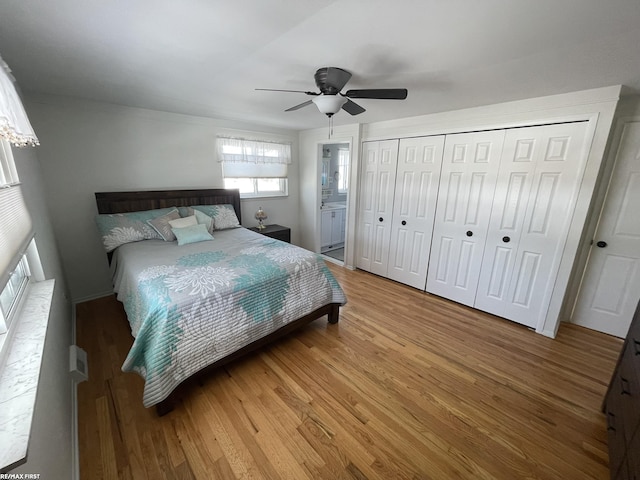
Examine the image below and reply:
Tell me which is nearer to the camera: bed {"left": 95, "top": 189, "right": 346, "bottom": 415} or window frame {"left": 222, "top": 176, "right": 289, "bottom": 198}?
bed {"left": 95, "top": 189, "right": 346, "bottom": 415}

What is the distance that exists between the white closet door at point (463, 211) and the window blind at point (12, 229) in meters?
3.33

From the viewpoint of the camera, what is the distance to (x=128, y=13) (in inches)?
46.2

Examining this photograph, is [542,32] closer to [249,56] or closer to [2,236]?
[249,56]

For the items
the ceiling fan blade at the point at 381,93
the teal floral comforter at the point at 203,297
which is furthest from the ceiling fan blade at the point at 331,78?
the teal floral comforter at the point at 203,297

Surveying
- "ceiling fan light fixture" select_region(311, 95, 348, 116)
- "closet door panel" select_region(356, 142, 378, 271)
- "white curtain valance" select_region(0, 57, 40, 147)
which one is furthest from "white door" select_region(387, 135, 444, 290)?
"white curtain valance" select_region(0, 57, 40, 147)

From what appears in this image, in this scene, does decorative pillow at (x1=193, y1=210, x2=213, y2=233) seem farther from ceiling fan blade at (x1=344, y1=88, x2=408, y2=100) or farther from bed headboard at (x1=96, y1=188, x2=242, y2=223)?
ceiling fan blade at (x1=344, y1=88, x2=408, y2=100)

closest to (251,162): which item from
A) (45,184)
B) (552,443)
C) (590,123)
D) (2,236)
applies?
(45,184)

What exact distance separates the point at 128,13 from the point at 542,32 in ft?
6.51

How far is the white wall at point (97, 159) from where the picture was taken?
8.27 ft

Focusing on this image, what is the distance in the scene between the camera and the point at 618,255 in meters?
2.33

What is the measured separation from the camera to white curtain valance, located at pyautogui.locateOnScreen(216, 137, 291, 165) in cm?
361

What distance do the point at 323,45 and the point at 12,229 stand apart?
1811mm

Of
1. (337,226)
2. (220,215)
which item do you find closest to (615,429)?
(220,215)

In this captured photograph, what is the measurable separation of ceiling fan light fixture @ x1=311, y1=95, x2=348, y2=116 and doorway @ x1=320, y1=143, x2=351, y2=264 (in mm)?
2439
